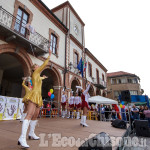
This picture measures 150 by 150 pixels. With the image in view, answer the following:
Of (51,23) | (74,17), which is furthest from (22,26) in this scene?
(74,17)

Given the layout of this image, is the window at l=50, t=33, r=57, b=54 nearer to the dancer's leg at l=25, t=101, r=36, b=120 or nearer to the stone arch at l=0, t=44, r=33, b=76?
the stone arch at l=0, t=44, r=33, b=76

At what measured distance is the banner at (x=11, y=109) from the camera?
6929 millimetres

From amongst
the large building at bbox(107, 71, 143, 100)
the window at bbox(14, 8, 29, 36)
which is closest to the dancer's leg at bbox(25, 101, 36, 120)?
the window at bbox(14, 8, 29, 36)

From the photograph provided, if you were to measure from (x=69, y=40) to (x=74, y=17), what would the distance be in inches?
205

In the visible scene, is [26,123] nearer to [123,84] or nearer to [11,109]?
[11,109]

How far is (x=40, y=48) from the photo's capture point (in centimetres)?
924

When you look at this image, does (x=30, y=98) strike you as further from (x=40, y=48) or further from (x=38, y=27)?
(x=38, y=27)

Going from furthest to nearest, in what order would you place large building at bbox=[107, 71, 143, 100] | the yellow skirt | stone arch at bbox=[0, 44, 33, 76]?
large building at bbox=[107, 71, 143, 100] → stone arch at bbox=[0, 44, 33, 76] → the yellow skirt

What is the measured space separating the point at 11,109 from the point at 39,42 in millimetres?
5987

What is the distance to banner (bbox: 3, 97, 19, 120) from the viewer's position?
693 centimetres

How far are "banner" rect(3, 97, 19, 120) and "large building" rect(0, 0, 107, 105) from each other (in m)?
1.26

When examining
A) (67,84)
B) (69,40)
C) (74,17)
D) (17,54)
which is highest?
(74,17)

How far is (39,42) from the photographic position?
396 inches

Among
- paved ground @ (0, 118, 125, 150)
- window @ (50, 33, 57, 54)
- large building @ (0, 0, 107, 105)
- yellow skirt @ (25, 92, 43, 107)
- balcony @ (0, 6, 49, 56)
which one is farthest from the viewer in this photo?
window @ (50, 33, 57, 54)
